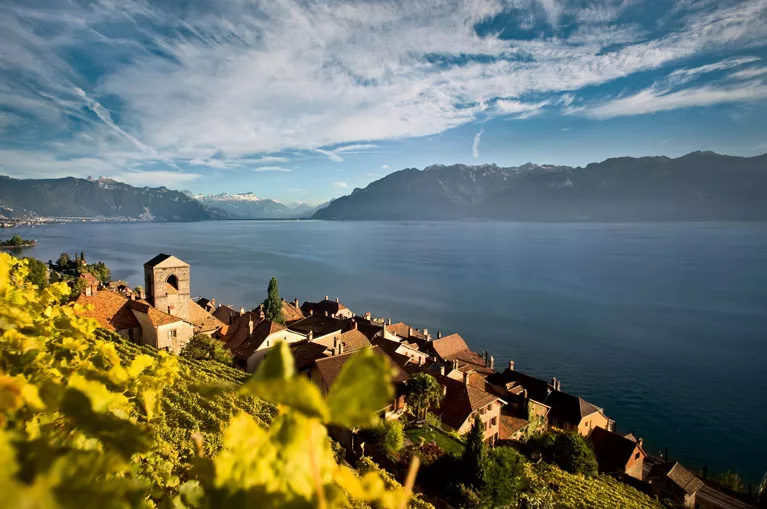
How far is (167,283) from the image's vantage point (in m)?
35.8

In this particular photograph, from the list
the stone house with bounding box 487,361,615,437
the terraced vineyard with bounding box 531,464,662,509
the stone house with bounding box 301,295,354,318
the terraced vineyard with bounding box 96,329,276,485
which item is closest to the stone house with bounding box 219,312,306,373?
the terraced vineyard with bounding box 96,329,276,485

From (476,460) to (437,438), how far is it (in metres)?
5.81

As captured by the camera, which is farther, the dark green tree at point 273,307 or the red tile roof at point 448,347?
the dark green tree at point 273,307

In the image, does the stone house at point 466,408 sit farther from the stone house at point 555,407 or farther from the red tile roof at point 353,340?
the red tile roof at point 353,340

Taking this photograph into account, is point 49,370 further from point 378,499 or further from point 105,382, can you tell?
point 378,499

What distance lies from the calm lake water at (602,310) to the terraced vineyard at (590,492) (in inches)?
543

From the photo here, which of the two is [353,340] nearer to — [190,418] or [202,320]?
[202,320]

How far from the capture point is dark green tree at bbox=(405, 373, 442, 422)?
25703 millimetres

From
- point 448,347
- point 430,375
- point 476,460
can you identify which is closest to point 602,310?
point 448,347

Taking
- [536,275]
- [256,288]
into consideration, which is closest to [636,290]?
[536,275]

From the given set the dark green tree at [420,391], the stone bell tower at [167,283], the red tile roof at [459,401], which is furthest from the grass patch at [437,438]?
the stone bell tower at [167,283]

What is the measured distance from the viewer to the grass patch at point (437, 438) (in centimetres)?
2342

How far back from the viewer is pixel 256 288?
87125 mm

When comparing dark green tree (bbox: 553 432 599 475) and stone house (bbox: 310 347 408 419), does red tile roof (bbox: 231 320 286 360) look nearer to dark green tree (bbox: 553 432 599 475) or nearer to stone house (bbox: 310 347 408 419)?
stone house (bbox: 310 347 408 419)
